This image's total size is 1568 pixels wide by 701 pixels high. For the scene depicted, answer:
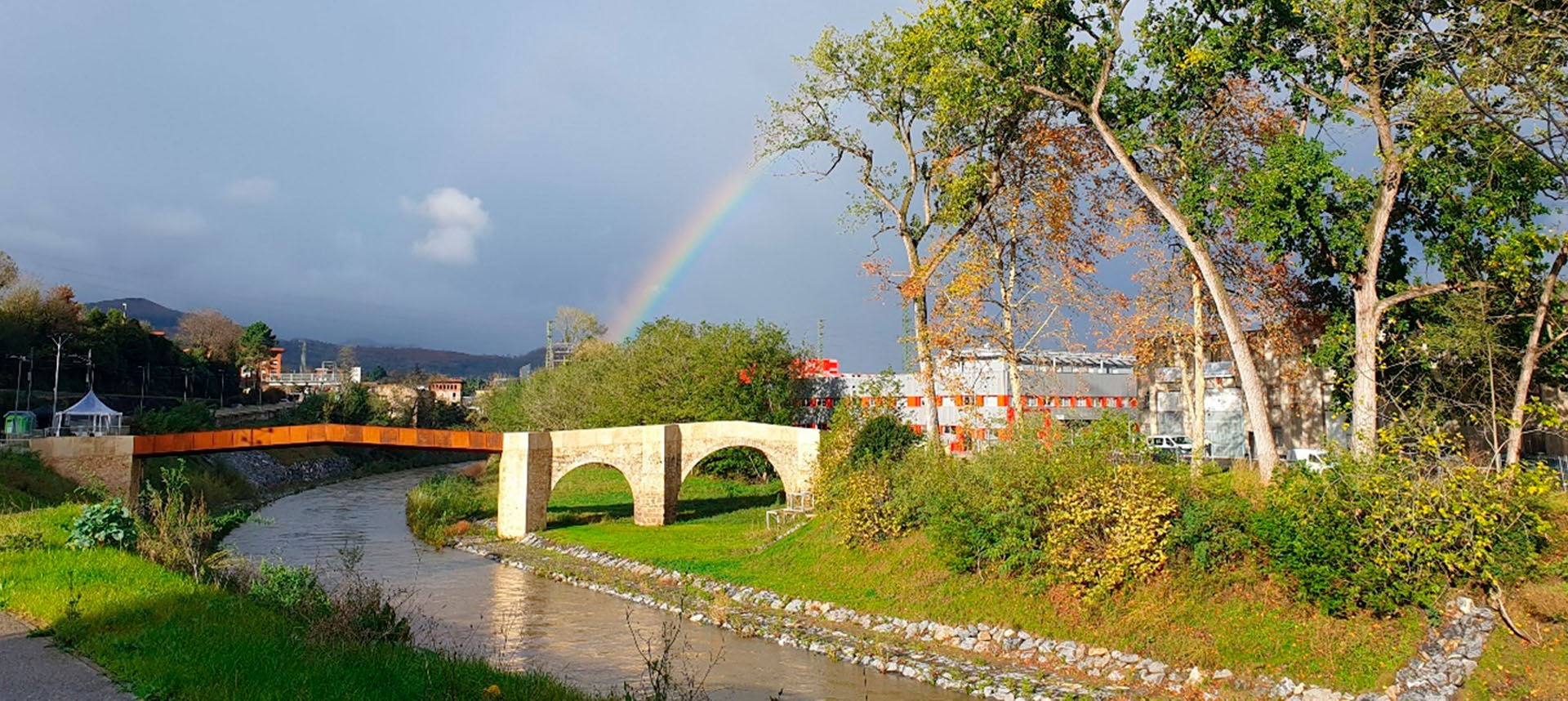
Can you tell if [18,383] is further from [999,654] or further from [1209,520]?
[1209,520]

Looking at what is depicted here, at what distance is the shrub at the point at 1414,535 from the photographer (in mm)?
13914

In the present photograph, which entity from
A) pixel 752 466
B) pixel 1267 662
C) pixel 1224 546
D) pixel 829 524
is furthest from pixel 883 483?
pixel 752 466

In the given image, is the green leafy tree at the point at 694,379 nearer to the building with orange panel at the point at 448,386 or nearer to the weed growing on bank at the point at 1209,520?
the weed growing on bank at the point at 1209,520

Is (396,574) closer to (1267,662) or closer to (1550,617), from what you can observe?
(1267,662)

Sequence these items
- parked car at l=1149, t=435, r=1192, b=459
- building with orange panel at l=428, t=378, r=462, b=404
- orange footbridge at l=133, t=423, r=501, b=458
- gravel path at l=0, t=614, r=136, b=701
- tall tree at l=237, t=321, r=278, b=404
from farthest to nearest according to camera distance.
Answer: building with orange panel at l=428, t=378, r=462, b=404 < tall tree at l=237, t=321, r=278, b=404 < orange footbridge at l=133, t=423, r=501, b=458 < parked car at l=1149, t=435, r=1192, b=459 < gravel path at l=0, t=614, r=136, b=701

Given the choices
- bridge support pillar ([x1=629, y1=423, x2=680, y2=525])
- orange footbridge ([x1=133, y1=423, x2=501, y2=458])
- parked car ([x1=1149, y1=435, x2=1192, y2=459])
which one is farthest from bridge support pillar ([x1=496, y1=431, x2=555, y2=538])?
parked car ([x1=1149, y1=435, x2=1192, y2=459])

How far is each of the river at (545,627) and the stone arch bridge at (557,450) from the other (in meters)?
3.15

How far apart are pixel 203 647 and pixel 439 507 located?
2980cm

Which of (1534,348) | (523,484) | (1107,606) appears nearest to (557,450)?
(523,484)

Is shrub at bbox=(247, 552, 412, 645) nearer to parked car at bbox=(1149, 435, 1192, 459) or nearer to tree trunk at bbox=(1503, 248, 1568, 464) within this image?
parked car at bbox=(1149, 435, 1192, 459)

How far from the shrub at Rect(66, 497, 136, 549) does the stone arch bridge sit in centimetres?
1865

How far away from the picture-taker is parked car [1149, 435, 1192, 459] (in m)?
22.6

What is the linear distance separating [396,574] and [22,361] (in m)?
44.2

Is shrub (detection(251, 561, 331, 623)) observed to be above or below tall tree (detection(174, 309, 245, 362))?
below
